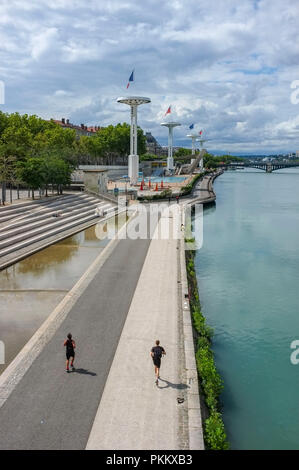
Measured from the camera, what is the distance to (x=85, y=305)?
18.1 metres

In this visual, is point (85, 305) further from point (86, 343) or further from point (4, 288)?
point (4, 288)

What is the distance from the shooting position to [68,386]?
38.3 feet

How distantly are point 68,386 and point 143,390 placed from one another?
221 centimetres

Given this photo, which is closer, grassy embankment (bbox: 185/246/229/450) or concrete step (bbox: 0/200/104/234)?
grassy embankment (bbox: 185/246/229/450)

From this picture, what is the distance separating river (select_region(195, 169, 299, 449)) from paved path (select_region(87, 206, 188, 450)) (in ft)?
8.67

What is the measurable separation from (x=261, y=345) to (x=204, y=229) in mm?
29124

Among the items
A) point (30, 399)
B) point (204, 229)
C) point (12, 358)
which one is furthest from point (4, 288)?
point (204, 229)

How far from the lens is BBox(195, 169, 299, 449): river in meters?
13.1

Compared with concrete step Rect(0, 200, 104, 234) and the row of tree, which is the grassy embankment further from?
the row of tree

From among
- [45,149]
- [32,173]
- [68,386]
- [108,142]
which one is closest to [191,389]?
[68,386]

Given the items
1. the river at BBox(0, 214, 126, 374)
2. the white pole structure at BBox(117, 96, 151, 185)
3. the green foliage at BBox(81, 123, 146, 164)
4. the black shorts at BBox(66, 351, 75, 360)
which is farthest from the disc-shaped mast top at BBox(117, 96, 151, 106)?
the black shorts at BBox(66, 351, 75, 360)

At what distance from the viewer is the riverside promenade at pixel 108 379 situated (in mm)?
9677

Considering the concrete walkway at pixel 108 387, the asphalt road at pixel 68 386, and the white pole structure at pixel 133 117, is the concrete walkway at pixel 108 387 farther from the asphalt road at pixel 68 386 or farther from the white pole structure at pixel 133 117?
the white pole structure at pixel 133 117

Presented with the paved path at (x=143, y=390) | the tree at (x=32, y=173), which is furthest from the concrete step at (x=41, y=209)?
the paved path at (x=143, y=390)
